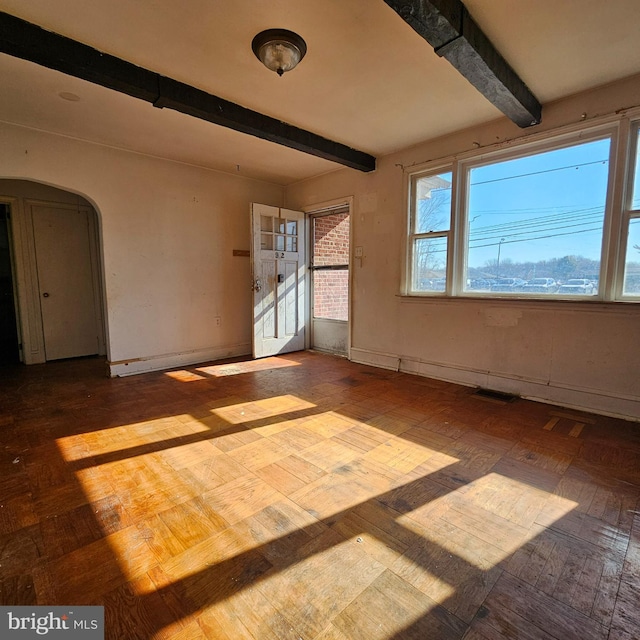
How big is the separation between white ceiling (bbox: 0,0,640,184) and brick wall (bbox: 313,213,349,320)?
1.91 metres

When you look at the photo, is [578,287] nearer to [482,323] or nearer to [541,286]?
[541,286]

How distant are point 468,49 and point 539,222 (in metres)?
1.78

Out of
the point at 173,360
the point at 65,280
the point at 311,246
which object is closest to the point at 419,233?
the point at 311,246

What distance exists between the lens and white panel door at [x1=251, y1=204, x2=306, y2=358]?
16.2ft

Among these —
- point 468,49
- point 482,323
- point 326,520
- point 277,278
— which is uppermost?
point 468,49

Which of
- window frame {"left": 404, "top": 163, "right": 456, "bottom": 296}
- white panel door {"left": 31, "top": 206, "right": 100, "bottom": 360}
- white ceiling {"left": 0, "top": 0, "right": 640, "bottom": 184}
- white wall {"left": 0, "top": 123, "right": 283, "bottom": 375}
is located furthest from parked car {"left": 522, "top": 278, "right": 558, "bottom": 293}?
white panel door {"left": 31, "top": 206, "right": 100, "bottom": 360}

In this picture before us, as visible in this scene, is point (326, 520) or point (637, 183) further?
point (637, 183)

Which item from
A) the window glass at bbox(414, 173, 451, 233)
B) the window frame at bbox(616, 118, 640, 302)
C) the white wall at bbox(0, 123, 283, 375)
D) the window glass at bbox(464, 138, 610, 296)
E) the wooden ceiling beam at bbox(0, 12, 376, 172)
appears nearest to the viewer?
the wooden ceiling beam at bbox(0, 12, 376, 172)

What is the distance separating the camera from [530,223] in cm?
327

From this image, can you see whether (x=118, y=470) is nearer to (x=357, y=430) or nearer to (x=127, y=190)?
(x=357, y=430)

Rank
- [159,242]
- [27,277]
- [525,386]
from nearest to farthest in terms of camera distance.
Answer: [525,386], [159,242], [27,277]

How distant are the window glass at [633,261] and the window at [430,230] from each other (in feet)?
5.04

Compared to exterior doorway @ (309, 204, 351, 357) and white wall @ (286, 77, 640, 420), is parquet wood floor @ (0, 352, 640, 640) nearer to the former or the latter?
white wall @ (286, 77, 640, 420)

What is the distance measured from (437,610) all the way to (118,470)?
188 cm
